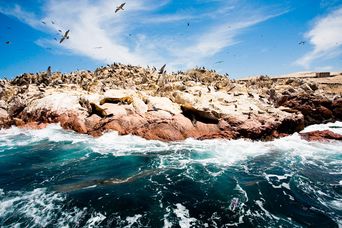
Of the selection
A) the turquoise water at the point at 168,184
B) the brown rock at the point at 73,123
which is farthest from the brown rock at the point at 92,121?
the turquoise water at the point at 168,184

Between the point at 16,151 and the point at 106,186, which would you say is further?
the point at 16,151

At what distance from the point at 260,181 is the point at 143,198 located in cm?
666

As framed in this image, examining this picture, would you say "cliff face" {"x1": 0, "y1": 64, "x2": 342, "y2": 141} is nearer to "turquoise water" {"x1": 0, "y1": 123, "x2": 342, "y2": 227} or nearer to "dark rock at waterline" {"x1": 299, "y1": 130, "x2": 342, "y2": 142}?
"turquoise water" {"x1": 0, "y1": 123, "x2": 342, "y2": 227}

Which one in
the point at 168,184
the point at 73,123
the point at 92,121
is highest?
the point at 92,121

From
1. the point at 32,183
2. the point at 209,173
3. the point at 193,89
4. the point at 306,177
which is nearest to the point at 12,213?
the point at 32,183

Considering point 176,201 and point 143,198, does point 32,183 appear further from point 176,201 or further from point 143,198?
point 176,201

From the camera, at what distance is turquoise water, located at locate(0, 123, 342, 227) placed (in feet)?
35.7

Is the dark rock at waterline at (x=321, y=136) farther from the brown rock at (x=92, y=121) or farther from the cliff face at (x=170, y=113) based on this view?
the brown rock at (x=92, y=121)

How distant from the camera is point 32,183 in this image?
14609 millimetres

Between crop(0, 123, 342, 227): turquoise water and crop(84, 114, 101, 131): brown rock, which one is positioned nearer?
crop(0, 123, 342, 227): turquoise water

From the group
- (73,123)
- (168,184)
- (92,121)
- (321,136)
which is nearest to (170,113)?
(92,121)

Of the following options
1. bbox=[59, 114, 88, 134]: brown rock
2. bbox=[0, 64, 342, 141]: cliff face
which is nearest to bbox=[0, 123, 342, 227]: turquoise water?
bbox=[0, 64, 342, 141]: cliff face

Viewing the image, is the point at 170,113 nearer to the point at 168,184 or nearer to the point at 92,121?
the point at 92,121

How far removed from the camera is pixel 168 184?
14.5 m
